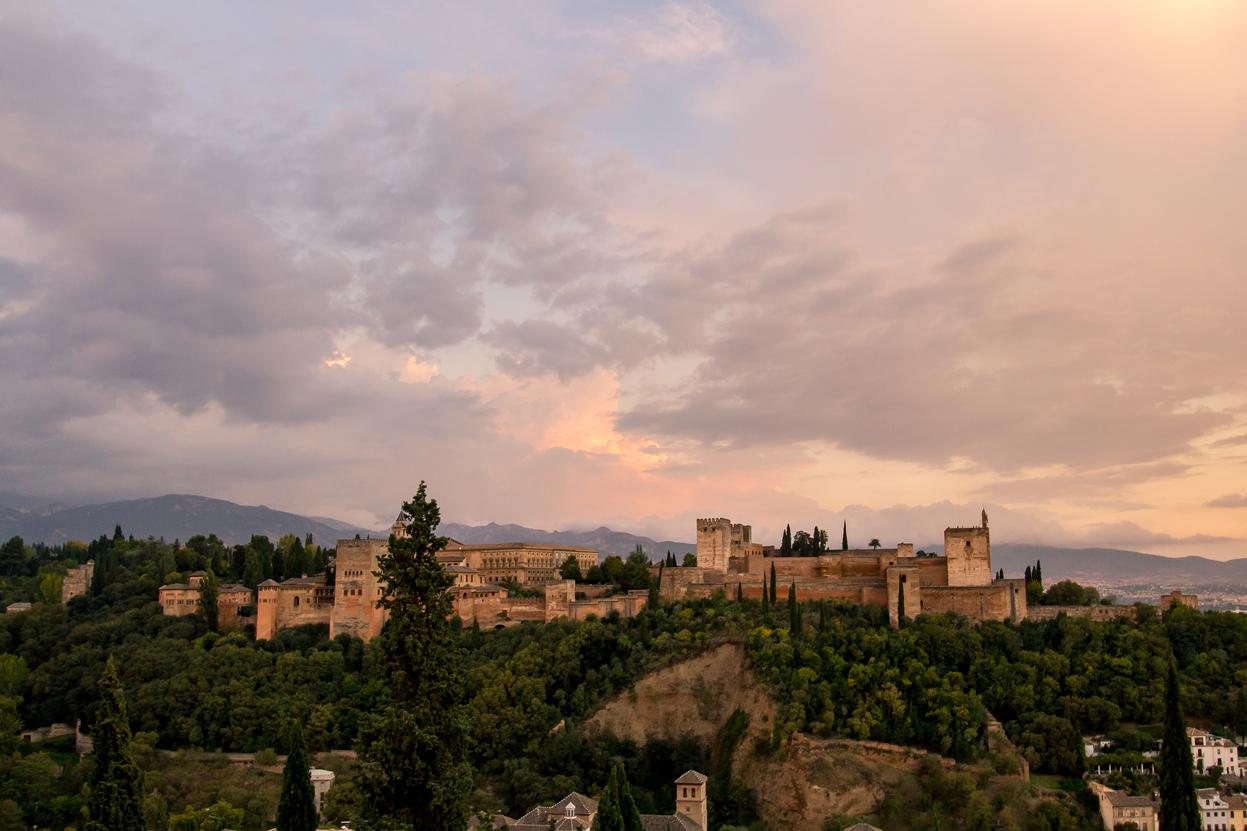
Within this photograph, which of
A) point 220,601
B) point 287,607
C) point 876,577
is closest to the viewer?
point 876,577

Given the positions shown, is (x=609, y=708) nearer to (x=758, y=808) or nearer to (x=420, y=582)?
(x=758, y=808)

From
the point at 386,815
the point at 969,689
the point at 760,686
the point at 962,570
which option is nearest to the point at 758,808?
the point at 760,686

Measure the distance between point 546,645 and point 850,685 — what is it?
50.1 feet

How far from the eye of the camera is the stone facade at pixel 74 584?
72.3m

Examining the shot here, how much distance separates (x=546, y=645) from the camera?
57.4 meters

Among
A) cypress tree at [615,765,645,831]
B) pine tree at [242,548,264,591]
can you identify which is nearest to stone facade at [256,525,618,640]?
pine tree at [242,548,264,591]

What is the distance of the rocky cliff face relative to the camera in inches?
1833

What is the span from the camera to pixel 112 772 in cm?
2575

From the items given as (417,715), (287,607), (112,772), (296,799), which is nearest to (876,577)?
(287,607)

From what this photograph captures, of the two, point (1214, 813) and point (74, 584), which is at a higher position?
point (74, 584)

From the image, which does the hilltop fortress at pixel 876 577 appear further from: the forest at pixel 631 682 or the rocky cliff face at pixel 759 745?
the rocky cliff face at pixel 759 745

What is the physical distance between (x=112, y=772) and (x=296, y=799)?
9925 mm

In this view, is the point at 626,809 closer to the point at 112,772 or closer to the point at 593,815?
the point at 593,815

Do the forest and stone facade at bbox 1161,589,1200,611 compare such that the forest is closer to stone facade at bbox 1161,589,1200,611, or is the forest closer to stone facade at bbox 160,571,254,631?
stone facade at bbox 1161,589,1200,611
